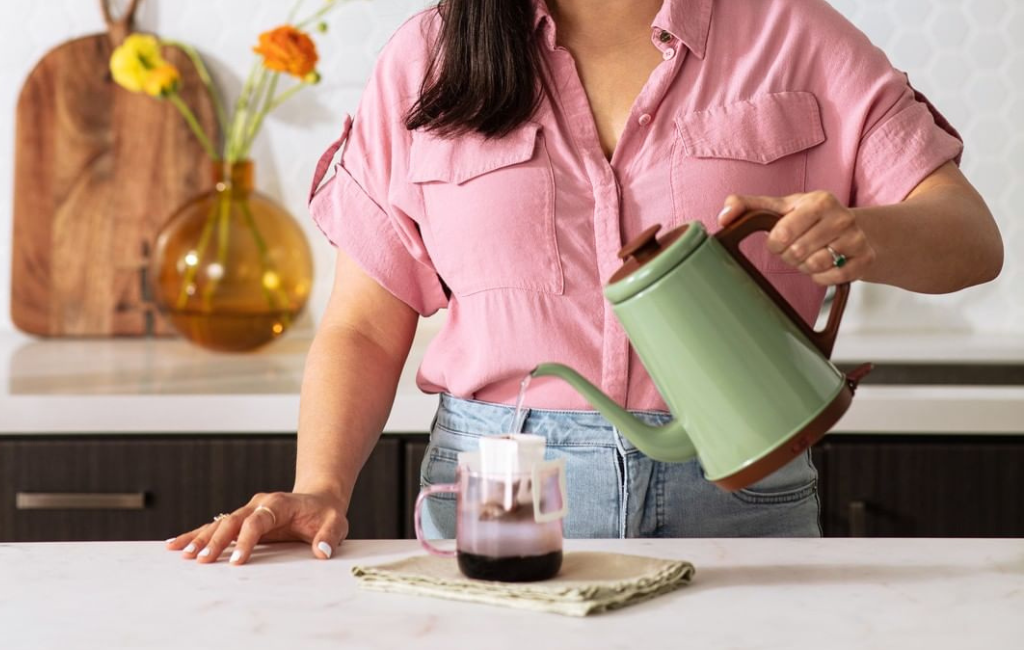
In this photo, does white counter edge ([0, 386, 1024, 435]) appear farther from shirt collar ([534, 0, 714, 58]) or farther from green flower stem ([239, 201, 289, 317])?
shirt collar ([534, 0, 714, 58])

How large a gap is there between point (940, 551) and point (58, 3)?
195 cm

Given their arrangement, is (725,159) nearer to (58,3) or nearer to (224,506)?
(224,506)

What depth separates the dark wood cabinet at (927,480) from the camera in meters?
1.66

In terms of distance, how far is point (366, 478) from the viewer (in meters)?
1.67

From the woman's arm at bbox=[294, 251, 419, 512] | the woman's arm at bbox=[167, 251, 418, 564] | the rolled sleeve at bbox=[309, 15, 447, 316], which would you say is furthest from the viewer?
the rolled sleeve at bbox=[309, 15, 447, 316]

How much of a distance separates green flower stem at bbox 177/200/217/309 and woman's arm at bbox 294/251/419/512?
771 millimetres

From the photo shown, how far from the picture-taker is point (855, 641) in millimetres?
712

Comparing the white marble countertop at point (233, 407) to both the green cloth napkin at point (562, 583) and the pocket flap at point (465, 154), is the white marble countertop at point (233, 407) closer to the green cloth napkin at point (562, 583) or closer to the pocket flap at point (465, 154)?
the pocket flap at point (465, 154)

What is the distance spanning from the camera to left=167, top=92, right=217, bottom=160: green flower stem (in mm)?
2141

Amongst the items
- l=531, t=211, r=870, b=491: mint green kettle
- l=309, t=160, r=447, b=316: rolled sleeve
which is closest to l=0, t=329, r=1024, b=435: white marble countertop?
l=309, t=160, r=447, b=316: rolled sleeve

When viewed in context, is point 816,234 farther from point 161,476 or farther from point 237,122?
point 237,122

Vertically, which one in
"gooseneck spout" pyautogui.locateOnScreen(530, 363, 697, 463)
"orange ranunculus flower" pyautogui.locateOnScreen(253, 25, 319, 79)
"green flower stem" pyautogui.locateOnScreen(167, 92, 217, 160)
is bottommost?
"gooseneck spout" pyautogui.locateOnScreen(530, 363, 697, 463)

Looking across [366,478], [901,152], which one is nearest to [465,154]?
[901,152]

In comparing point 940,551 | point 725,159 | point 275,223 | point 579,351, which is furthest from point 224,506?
point 940,551
